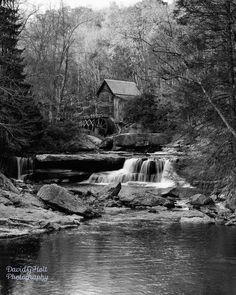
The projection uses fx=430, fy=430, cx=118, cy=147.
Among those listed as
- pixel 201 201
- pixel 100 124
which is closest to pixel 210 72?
pixel 201 201

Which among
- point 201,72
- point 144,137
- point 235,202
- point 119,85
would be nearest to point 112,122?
point 119,85

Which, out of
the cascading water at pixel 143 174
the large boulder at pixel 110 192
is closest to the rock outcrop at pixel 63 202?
the large boulder at pixel 110 192

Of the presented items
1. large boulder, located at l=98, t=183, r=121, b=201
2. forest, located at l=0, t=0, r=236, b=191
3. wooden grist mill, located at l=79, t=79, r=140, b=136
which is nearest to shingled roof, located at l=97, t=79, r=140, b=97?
wooden grist mill, located at l=79, t=79, r=140, b=136

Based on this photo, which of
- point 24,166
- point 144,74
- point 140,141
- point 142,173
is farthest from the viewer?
point 144,74

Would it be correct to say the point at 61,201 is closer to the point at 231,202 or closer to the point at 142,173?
the point at 231,202

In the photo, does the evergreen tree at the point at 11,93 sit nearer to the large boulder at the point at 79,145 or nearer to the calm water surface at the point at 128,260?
the large boulder at the point at 79,145

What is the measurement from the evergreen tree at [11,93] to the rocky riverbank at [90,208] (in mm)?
3118

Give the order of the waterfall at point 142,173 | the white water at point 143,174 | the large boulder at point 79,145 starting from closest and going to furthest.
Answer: the white water at point 143,174 < the waterfall at point 142,173 < the large boulder at point 79,145

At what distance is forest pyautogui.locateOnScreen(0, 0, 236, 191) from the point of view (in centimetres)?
1148

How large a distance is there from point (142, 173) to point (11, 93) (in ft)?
35.4

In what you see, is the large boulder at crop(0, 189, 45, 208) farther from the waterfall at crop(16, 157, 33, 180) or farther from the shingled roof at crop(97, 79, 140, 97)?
the shingled roof at crop(97, 79, 140, 97)

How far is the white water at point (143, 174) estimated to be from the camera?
24344 mm

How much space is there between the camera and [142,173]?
25406 millimetres

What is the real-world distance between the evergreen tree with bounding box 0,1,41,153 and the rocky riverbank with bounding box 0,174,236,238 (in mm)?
3118
